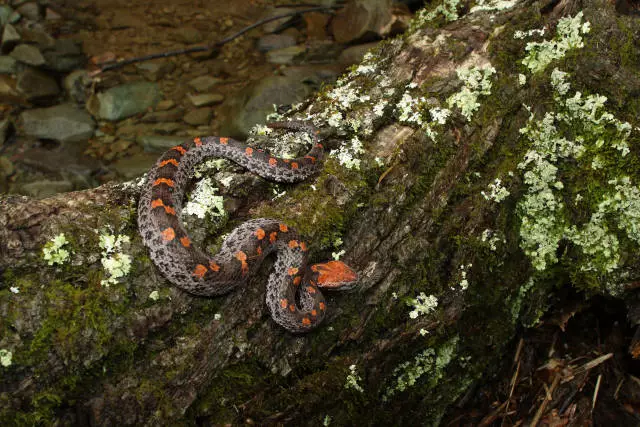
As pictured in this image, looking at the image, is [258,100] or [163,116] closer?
[258,100]

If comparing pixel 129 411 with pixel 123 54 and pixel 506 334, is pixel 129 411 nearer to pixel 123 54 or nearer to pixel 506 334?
pixel 506 334

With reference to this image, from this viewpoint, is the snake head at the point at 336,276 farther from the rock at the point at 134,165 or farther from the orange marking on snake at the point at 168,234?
the rock at the point at 134,165

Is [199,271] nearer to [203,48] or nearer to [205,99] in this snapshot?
[205,99]

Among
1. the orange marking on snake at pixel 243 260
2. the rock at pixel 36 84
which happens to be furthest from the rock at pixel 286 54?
the orange marking on snake at pixel 243 260

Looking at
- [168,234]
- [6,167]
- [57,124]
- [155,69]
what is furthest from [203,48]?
[168,234]

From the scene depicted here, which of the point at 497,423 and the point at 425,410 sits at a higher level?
the point at 425,410

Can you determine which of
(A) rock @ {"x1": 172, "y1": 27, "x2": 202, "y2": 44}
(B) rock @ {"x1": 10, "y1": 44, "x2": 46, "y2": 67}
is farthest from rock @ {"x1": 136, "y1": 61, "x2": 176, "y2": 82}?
(B) rock @ {"x1": 10, "y1": 44, "x2": 46, "y2": 67}

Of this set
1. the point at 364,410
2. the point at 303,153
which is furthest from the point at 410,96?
the point at 364,410
